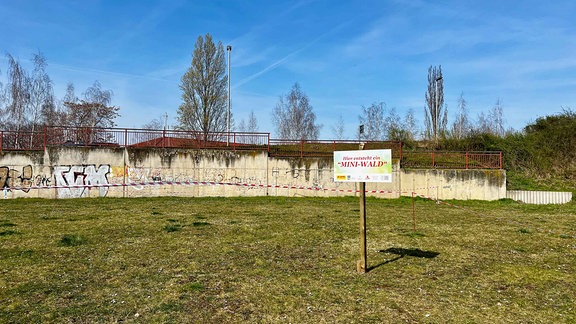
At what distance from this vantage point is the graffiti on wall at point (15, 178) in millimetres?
18094

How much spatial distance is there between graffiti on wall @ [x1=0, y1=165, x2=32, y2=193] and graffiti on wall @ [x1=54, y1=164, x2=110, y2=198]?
4.06ft

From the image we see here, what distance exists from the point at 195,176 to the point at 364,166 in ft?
50.2

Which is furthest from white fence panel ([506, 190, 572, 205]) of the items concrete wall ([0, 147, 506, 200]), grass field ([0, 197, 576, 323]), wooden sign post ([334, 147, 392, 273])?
wooden sign post ([334, 147, 392, 273])

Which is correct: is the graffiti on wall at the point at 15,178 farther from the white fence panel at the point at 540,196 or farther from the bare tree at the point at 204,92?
the white fence panel at the point at 540,196

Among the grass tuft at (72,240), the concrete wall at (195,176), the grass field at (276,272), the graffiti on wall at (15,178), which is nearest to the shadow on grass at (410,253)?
the grass field at (276,272)

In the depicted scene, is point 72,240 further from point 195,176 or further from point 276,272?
point 195,176

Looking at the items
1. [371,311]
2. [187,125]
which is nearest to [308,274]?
[371,311]

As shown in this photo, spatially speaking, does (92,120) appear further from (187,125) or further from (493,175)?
(493,175)

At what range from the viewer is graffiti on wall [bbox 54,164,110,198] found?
1859 cm

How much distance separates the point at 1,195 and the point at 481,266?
2107 centimetres

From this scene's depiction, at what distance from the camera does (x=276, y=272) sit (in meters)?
6.21

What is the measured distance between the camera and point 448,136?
3300 centimetres

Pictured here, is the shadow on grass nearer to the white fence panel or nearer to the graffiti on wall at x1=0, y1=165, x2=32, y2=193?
the white fence panel

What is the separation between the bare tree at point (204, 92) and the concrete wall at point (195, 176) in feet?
44.9
